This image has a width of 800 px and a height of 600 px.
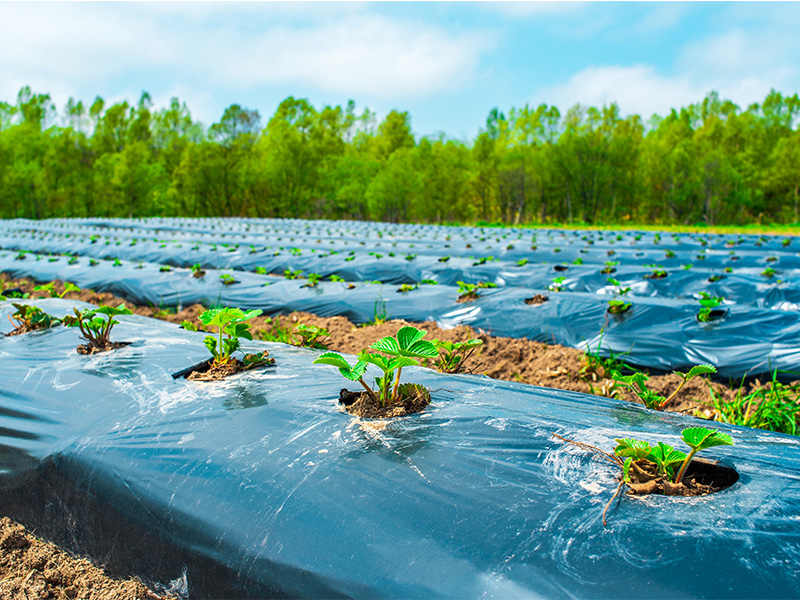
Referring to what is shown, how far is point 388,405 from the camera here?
162 cm

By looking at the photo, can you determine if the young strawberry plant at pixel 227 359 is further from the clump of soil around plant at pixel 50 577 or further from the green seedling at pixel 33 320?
the green seedling at pixel 33 320

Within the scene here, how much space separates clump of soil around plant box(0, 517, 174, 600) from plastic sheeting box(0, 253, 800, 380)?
3097 millimetres

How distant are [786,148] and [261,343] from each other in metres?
36.4

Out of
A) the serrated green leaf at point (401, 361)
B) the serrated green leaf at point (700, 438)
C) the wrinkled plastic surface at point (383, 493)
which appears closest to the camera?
the wrinkled plastic surface at point (383, 493)

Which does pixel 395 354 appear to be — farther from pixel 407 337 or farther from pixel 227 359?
pixel 227 359

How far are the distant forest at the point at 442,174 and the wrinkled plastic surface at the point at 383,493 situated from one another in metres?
30.4

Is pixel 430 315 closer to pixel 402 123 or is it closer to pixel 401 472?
pixel 401 472

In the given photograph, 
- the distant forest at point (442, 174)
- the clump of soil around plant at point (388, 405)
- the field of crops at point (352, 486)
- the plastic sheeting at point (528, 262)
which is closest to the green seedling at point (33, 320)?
the field of crops at point (352, 486)

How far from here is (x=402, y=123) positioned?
124ft

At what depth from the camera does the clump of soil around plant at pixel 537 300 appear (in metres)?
4.33

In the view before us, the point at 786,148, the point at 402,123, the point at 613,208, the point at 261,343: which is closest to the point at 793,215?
the point at 786,148

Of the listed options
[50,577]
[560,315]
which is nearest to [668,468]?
[50,577]

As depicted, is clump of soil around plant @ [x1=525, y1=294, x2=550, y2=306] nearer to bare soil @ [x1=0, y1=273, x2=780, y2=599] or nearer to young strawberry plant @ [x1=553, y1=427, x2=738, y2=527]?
bare soil @ [x1=0, y1=273, x2=780, y2=599]

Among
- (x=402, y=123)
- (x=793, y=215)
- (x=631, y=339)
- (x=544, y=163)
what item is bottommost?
(x=631, y=339)
